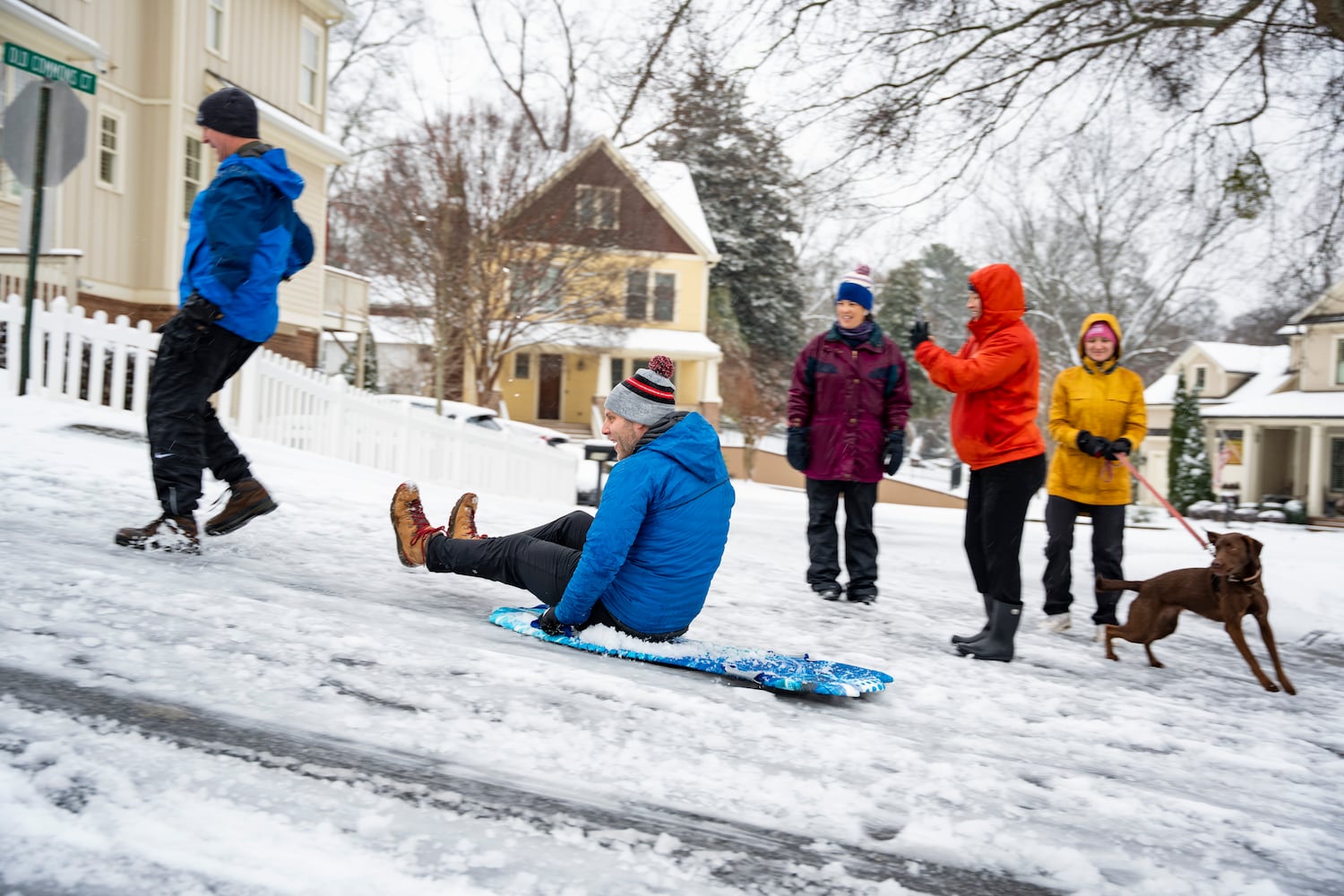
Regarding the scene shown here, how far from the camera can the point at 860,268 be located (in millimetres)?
5652

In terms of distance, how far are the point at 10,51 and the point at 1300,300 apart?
11408 mm

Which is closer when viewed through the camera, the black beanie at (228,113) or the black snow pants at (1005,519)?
the black beanie at (228,113)

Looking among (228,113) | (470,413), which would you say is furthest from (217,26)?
(228,113)

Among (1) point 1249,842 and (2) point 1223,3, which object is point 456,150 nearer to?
(2) point 1223,3

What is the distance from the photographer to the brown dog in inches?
175

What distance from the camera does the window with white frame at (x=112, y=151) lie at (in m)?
15.6

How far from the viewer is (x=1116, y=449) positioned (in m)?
5.39

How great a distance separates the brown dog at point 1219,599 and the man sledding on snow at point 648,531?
2327 mm

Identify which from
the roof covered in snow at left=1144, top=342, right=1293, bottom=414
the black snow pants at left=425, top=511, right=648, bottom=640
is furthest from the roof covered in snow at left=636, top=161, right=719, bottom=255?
the black snow pants at left=425, top=511, right=648, bottom=640

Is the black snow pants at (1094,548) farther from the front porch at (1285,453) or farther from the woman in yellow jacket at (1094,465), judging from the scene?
the front porch at (1285,453)

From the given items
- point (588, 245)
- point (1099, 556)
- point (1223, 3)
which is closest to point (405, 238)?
point (588, 245)

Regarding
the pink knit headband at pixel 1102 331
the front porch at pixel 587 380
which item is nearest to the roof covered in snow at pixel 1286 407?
the front porch at pixel 587 380

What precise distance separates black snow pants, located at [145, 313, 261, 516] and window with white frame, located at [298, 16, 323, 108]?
18436 mm

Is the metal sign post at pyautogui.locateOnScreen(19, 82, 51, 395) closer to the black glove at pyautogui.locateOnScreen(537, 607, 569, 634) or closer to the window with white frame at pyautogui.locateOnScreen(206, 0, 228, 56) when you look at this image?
the black glove at pyautogui.locateOnScreen(537, 607, 569, 634)
